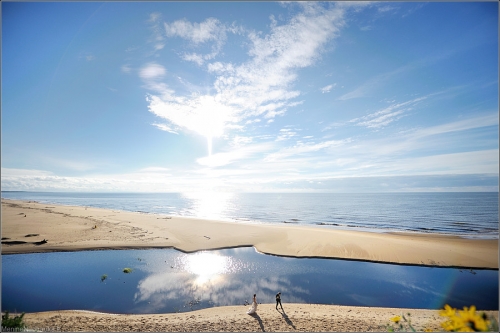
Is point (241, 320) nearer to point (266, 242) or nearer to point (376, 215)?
point (266, 242)

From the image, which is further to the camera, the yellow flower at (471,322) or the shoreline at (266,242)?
the shoreline at (266,242)

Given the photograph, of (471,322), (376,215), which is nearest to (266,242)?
(471,322)

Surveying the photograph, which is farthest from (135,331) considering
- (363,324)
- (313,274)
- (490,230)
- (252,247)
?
(490,230)

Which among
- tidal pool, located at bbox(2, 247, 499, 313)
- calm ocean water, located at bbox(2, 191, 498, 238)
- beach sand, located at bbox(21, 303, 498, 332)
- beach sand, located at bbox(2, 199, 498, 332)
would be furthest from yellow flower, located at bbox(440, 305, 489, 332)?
calm ocean water, located at bbox(2, 191, 498, 238)

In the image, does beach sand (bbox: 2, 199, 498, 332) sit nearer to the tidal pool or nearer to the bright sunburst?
the tidal pool

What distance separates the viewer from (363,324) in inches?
475

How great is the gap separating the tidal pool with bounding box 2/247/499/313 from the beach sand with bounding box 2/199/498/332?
125 centimetres

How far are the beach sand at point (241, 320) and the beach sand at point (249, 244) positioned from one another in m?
0.05

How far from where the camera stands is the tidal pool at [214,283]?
1522cm

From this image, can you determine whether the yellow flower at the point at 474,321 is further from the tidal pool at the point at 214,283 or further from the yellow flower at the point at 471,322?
the tidal pool at the point at 214,283

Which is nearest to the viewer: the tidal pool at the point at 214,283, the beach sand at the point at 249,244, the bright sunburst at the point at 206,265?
the beach sand at the point at 249,244

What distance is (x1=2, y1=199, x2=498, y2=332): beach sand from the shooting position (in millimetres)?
12094

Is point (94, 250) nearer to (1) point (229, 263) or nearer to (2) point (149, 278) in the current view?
(2) point (149, 278)

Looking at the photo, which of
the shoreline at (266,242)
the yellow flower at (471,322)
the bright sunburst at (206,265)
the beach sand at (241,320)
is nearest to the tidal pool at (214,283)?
the bright sunburst at (206,265)
